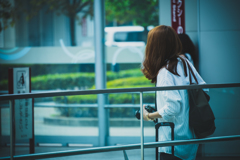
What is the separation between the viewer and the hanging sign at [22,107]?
11.6ft

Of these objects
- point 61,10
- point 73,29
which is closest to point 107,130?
point 73,29

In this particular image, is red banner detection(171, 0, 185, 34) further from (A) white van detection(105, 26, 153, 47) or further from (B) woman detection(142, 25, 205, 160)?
(B) woman detection(142, 25, 205, 160)

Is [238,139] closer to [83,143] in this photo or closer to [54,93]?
[54,93]

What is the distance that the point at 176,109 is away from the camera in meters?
1.89

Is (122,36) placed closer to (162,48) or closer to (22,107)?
(22,107)

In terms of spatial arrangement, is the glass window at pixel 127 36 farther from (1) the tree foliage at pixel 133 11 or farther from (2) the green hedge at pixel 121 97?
(2) the green hedge at pixel 121 97

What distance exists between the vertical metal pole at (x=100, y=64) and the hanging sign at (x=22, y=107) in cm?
152

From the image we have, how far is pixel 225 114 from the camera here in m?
2.65

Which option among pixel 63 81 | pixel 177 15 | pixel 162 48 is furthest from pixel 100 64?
pixel 162 48

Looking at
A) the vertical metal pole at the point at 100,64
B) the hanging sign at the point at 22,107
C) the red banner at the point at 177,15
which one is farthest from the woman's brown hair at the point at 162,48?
the vertical metal pole at the point at 100,64

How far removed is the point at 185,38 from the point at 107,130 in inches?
98.5

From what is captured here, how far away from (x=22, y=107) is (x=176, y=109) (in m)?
2.59

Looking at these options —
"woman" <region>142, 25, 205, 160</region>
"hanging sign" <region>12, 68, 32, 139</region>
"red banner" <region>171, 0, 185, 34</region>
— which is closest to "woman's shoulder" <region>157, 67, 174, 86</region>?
"woman" <region>142, 25, 205, 160</region>

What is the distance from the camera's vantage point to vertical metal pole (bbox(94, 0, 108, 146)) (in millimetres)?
5273
